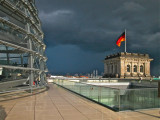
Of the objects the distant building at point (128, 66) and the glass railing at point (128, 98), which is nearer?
the glass railing at point (128, 98)

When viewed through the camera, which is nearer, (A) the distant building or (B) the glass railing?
(B) the glass railing

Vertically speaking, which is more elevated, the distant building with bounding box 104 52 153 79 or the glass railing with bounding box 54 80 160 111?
the distant building with bounding box 104 52 153 79

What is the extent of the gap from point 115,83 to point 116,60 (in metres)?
13.3

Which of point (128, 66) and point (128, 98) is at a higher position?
point (128, 66)

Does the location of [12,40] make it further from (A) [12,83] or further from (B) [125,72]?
(B) [125,72]

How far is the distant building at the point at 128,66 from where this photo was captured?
48531 millimetres

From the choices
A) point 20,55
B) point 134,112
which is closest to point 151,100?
point 134,112

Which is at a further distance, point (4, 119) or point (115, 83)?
point (115, 83)

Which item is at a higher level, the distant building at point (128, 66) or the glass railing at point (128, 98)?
the distant building at point (128, 66)

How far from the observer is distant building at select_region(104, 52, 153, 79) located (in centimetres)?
4853

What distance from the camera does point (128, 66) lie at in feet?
164

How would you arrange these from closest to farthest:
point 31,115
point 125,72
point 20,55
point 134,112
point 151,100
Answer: point 31,115
point 134,112
point 151,100
point 20,55
point 125,72

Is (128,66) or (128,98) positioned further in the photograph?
(128,66)

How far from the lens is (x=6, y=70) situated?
14.7m
